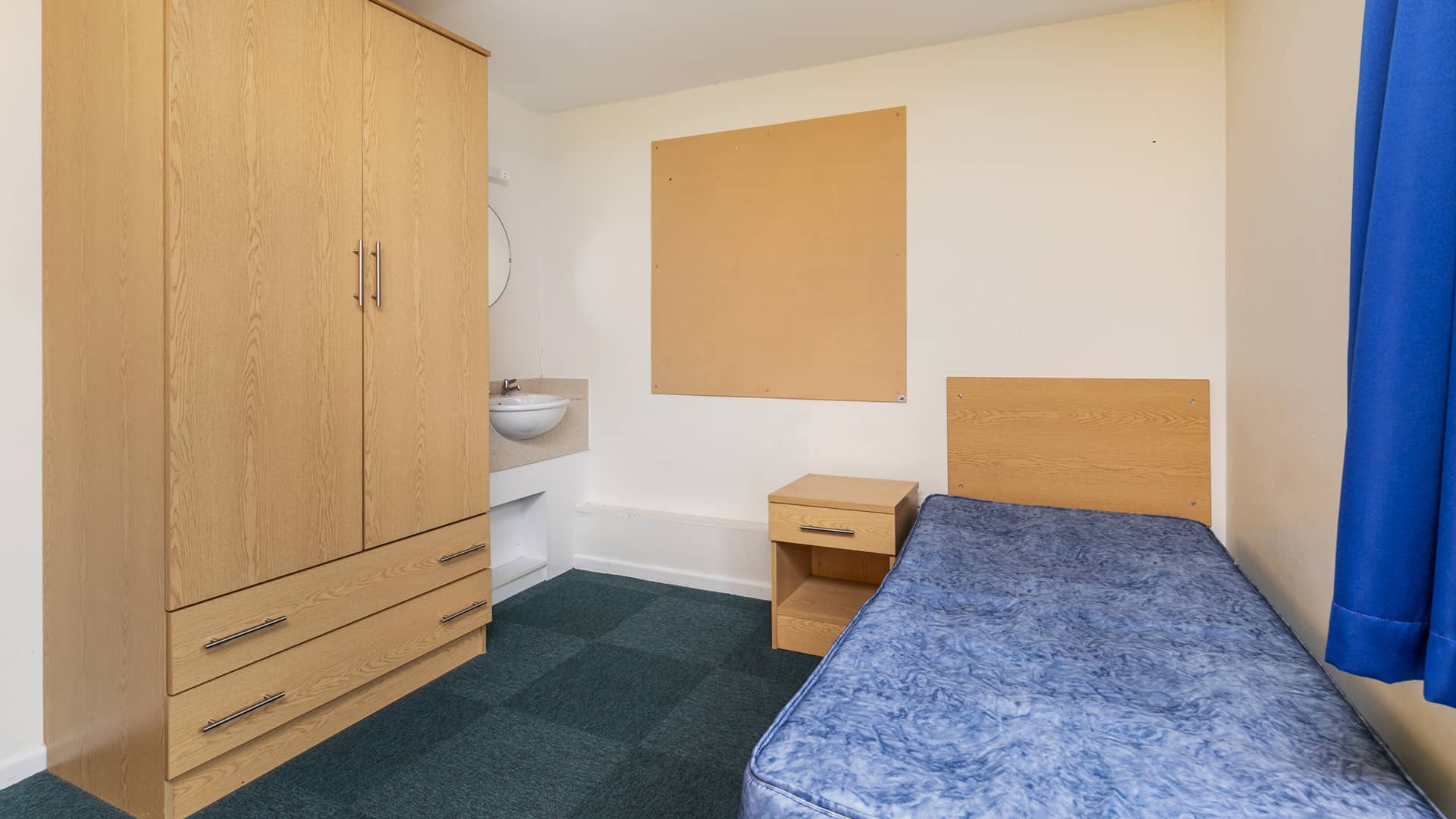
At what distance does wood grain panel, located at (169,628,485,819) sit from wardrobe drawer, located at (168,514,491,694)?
22 cm

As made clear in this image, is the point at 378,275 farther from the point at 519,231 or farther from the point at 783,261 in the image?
the point at 783,261

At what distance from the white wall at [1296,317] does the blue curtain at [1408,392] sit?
0.41 meters

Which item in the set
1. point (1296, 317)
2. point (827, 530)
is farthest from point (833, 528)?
point (1296, 317)

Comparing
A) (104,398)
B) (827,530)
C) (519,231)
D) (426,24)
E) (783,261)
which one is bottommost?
(827,530)

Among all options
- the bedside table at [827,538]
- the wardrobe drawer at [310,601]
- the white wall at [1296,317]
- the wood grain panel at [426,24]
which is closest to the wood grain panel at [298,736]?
the wardrobe drawer at [310,601]

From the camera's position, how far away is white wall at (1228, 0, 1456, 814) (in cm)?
134

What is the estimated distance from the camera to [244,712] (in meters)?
1.70

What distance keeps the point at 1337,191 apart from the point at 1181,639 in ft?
3.13

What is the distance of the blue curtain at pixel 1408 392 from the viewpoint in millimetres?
738

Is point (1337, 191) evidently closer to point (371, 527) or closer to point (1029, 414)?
point (1029, 414)

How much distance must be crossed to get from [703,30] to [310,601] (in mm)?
2349

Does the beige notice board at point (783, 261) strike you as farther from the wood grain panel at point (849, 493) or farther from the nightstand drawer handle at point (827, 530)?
the nightstand drawer handle at point (827, 530)

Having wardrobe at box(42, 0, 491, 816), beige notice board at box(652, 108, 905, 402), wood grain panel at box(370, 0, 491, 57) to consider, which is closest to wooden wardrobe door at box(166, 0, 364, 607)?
wardrobe at box(42, 0, 491, 816)

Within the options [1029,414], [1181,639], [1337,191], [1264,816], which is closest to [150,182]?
[1264,816]
